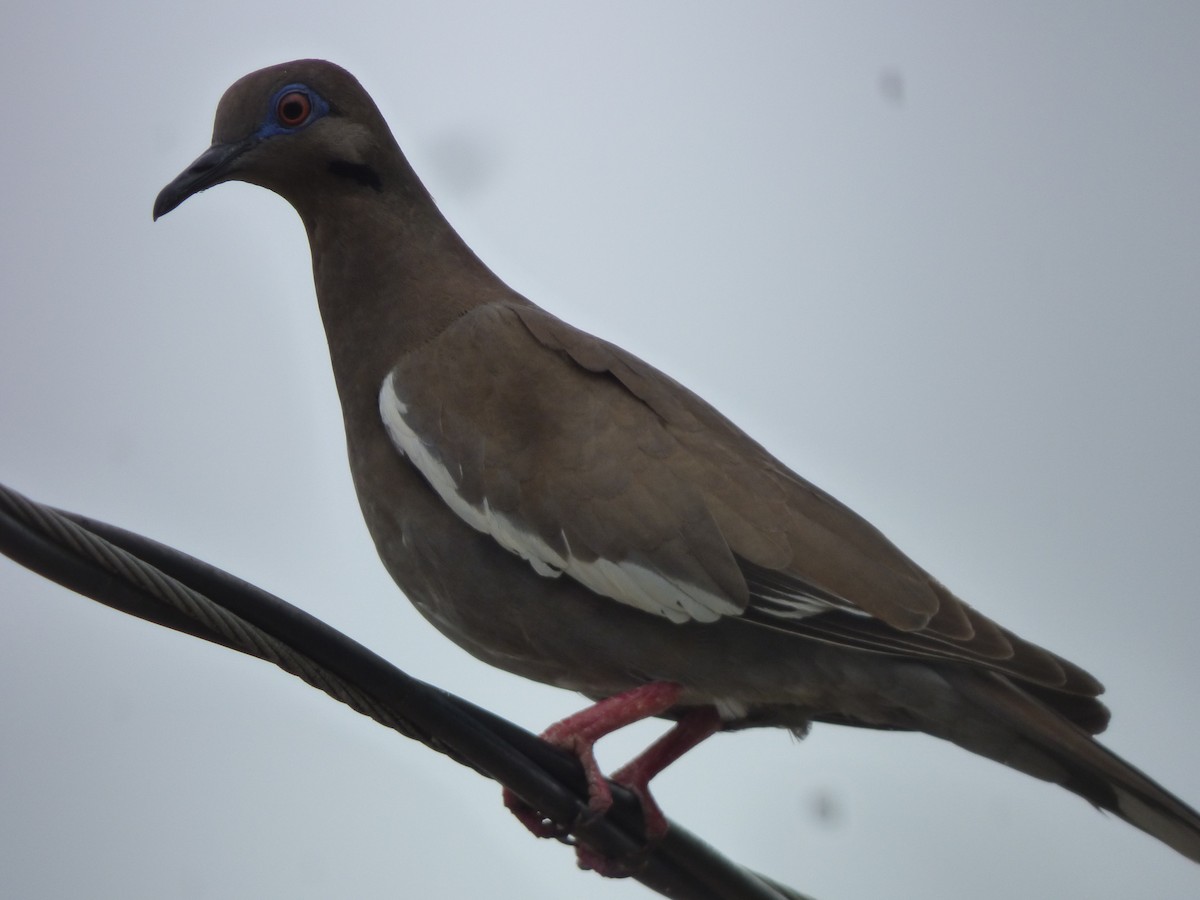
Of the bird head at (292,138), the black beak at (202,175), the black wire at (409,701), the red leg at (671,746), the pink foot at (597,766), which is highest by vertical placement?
the bird head at (292,138)

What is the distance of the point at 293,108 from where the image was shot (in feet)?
13.9

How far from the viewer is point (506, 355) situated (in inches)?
154

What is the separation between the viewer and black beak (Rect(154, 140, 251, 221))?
4.07 m

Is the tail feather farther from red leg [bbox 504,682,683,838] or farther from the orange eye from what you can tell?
the orange eye

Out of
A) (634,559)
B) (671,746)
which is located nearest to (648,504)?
(634,559)

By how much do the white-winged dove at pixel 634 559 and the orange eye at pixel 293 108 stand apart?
0.02m

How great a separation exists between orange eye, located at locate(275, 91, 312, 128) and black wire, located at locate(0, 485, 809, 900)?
2.10m

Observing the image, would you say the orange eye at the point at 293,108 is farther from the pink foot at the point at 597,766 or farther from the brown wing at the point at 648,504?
the pink foot at the point at 597,766

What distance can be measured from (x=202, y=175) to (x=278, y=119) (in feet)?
0.91

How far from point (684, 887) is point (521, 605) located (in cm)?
81

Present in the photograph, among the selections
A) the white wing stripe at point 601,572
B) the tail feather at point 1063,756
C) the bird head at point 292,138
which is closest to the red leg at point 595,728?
the white wing stripe at point 601,572

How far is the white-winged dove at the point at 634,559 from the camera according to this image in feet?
11.3

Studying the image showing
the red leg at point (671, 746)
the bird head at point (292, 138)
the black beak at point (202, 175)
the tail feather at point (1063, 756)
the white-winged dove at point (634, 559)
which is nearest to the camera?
the tail feather at point (1063, 756)

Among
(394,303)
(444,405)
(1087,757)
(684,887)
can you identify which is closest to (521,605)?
(444,405)
